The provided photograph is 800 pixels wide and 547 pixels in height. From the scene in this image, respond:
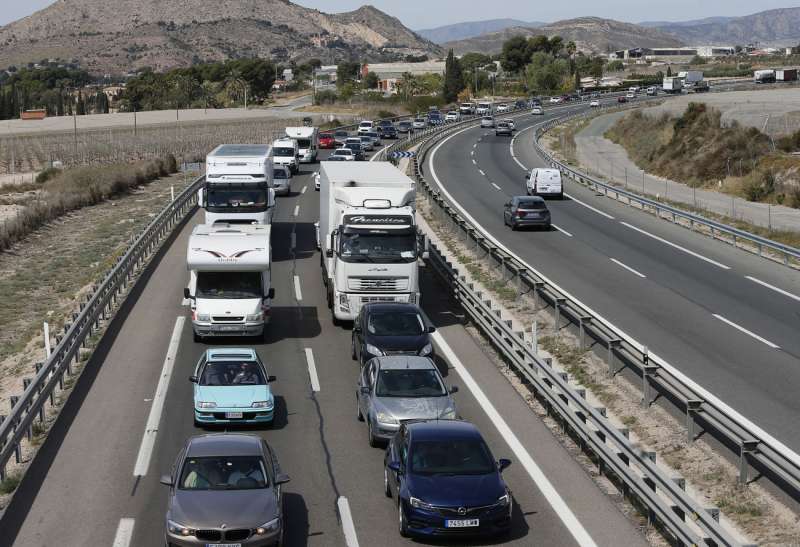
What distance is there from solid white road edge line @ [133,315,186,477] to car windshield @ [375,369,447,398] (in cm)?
421

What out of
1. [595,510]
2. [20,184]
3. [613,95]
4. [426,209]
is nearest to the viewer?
[595,510]

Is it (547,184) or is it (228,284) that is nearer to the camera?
(228,284)

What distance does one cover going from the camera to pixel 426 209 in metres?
52.5

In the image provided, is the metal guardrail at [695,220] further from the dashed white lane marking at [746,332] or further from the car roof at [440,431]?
the car roof at [440,431]

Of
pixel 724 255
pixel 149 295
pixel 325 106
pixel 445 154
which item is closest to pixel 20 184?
pixel 445 154

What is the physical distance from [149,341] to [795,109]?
3058 inches

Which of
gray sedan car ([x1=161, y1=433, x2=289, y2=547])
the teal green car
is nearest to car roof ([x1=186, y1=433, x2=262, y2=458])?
gray sedan car ([x1=161, y1=433, x2=289, y2=547])

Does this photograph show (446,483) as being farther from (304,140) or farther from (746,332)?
(304,140)

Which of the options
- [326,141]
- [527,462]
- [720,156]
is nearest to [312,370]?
[527,462]

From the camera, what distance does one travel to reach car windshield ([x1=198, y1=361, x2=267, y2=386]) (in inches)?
801

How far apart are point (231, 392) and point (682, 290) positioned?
17.8 meters

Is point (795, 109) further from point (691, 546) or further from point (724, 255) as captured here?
point (691, 546)

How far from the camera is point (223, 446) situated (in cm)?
1546

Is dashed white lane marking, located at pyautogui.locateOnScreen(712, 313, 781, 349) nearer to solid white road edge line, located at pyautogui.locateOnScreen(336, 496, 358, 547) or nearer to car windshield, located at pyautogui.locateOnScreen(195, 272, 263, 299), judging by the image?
car windshield, located at pyautogui.locateOnScreen(195, 272, 263, 299)
